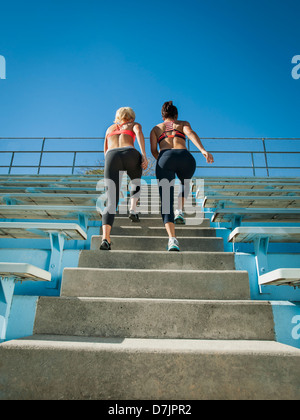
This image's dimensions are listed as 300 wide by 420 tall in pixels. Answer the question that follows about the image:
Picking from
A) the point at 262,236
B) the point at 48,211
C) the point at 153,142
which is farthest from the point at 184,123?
the point at 48,211

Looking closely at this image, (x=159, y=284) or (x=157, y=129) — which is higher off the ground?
(x=157, y=129)

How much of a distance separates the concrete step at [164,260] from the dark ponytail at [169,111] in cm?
149

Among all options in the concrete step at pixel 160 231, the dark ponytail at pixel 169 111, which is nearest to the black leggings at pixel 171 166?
the dark ponytail at pixel 169 111

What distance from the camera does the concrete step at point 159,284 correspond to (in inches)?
65.7

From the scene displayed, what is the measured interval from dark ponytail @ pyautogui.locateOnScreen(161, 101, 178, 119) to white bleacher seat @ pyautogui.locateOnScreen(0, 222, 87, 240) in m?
1.50

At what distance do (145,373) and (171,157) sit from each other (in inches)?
71.1

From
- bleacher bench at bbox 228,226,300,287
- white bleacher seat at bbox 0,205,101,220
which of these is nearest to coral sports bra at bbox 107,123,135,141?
white bleacher seat at bbox 0,205,101,220

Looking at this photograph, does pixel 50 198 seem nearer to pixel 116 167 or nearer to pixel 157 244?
pixel 116 167

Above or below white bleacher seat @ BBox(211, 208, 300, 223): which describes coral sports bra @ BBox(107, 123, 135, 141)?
above

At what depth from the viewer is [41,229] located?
81.0 inches

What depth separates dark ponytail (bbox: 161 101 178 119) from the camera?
268cm

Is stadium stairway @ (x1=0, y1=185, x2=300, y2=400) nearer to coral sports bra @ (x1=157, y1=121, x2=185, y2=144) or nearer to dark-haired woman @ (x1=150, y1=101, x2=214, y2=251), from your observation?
dark-haired woman @ (x1=150, y1=101, x2=214, y2=251)
